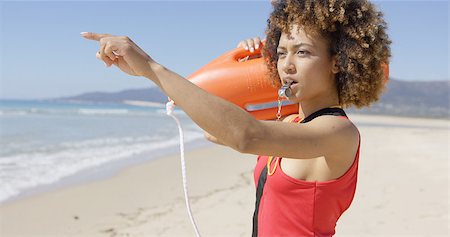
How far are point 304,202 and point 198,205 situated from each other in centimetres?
401

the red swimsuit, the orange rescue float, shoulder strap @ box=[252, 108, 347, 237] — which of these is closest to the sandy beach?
the orange rescue float

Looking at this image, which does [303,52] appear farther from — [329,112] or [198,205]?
[198,205]

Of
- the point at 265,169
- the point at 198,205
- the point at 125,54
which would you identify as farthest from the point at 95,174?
the point at 125,54

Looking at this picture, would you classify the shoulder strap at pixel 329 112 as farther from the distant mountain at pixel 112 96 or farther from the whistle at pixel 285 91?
the distant mountain at pixel 112 96

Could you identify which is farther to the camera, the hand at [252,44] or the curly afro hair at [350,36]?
the hand at [252,44]

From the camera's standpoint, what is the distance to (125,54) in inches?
46.2

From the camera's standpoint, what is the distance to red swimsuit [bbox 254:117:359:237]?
4.46ft

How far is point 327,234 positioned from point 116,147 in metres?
9.02

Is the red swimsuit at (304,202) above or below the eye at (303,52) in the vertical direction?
below

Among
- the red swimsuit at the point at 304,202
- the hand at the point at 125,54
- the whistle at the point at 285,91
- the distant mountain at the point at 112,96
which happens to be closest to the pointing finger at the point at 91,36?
the hand at the point at 125,54

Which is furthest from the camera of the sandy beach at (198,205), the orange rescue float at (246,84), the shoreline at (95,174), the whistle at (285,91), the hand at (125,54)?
the shoreline at (95,174)

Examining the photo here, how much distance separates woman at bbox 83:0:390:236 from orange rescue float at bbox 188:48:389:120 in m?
0.46

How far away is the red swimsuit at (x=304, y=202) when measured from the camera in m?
1.36

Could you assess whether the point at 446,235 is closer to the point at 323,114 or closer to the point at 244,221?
the point at 244,221
